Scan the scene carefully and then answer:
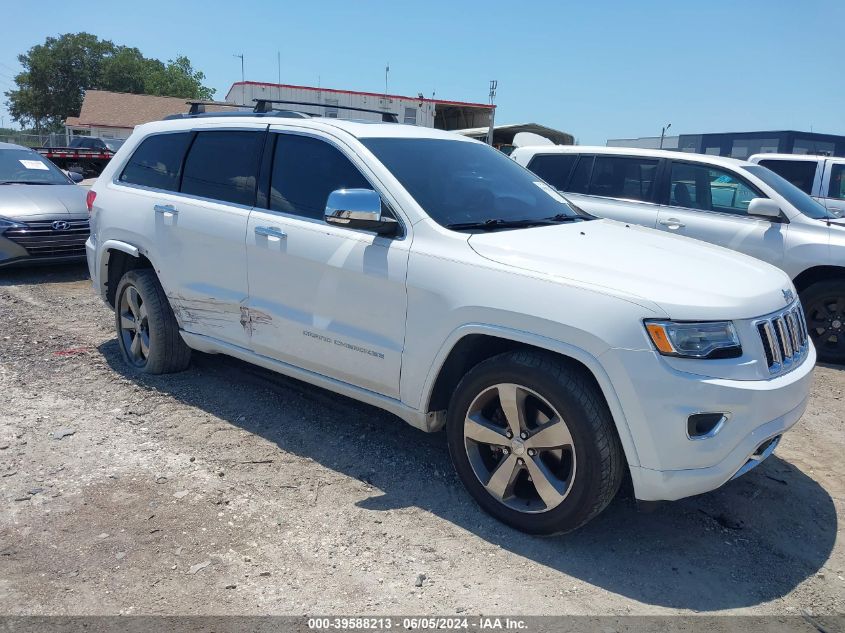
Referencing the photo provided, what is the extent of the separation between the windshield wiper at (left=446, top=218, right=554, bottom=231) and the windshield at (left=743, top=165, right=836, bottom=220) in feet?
13.0

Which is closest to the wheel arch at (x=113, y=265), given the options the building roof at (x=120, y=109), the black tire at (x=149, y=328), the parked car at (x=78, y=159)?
the black tire at (x=149, y=328)

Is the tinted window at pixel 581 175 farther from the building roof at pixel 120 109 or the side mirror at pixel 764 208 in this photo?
the building roof at pixel 120 109

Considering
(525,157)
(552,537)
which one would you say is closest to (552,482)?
(552,537)

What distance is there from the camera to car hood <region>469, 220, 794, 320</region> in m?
2.82

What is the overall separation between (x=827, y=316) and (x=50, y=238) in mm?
8380

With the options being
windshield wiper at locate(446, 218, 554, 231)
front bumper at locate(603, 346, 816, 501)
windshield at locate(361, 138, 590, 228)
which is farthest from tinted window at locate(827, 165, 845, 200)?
front bumper at locate(603, 346, 816, 501)

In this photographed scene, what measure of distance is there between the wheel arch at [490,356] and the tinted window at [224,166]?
1.69 metres

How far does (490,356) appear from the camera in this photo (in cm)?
337

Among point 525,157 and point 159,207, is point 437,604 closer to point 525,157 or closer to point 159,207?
point 159,207

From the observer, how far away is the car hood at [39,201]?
8180 mm

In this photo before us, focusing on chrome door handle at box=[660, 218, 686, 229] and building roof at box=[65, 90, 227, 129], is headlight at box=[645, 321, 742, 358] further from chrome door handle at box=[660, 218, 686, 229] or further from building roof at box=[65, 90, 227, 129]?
building roof at box=[65, 90, 227, 129]

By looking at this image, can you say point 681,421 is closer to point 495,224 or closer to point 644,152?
point 495,224

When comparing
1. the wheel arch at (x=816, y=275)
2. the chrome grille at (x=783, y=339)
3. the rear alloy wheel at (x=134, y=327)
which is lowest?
the rear alloy wheel at (x=134, y=327)

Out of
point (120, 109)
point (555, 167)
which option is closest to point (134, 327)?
point (555, 167)
